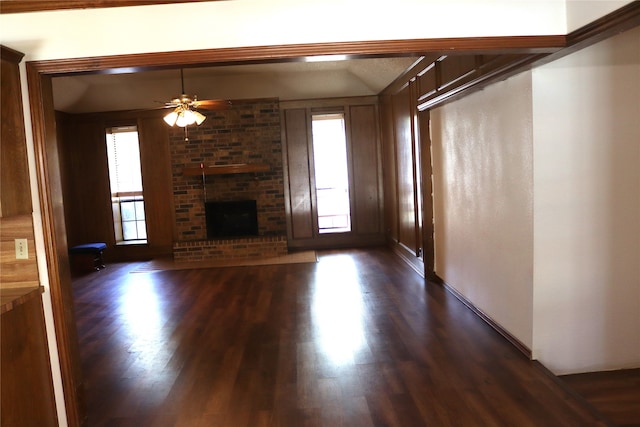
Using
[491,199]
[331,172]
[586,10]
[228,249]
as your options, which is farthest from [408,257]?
[586,10]

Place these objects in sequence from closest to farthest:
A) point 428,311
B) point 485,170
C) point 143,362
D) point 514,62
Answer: point 514,62, point 143,362, point 485,170, point 428,311

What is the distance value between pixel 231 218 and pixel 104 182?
7.76 feet

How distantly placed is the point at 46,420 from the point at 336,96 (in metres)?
6.47

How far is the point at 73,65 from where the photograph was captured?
8.12ft

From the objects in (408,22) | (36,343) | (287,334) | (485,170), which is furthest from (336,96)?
(36,343)

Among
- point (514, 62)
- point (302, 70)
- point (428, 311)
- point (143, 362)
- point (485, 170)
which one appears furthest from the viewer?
point (302, 70)

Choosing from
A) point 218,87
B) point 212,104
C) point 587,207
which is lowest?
point 587,207

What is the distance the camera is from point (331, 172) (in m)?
8.12

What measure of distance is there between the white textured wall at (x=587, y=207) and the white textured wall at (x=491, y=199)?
0.10m

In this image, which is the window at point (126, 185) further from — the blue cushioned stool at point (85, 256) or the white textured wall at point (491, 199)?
the white textured wall at point (491, 199)

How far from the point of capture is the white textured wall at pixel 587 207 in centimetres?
313

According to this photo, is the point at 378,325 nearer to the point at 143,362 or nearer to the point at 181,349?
the point at 181,349

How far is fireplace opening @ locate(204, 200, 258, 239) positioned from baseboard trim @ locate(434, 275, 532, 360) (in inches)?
151

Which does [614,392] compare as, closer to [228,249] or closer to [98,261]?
[228,249]
